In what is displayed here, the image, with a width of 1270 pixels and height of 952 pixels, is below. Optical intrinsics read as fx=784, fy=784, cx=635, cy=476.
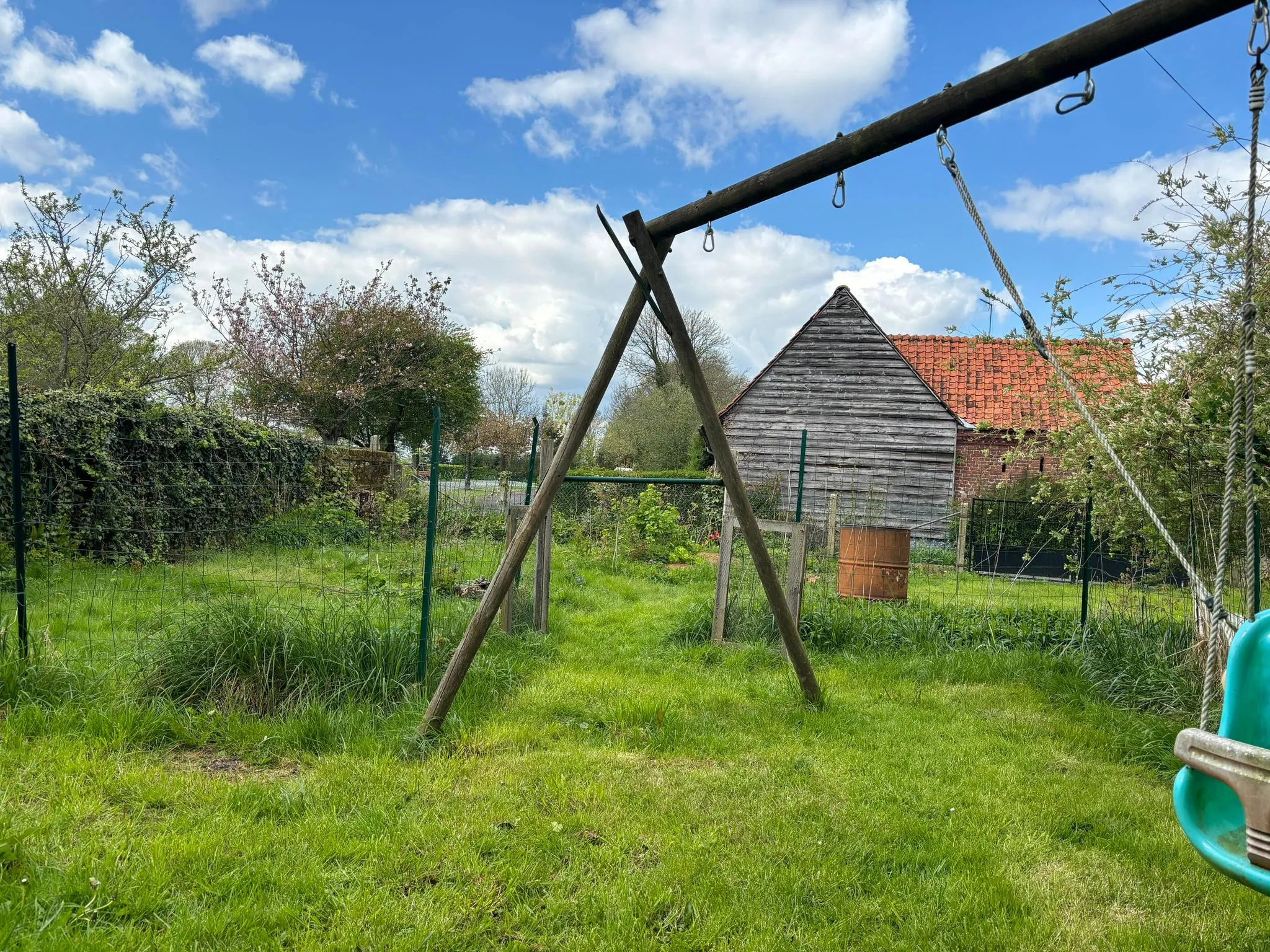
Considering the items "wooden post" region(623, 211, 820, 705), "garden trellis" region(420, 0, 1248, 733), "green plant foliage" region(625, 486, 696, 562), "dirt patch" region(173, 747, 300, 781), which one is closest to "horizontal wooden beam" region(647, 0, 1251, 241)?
"garden trellis" region(420, 0, 1248, 733)

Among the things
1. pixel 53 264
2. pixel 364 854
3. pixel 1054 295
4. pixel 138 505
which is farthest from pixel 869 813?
pixel 53 264

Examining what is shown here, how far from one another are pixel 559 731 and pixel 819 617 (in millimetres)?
3139

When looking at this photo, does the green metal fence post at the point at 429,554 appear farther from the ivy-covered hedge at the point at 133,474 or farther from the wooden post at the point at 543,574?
the ivy-covered hedge at the point at 133,474

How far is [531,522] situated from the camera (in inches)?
157

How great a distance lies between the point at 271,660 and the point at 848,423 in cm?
1444

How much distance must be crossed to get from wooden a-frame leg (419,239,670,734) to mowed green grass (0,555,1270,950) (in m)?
0.25

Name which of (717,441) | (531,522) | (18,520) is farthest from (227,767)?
(717,441)

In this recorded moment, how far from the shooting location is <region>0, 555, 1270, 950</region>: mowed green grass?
2.53m

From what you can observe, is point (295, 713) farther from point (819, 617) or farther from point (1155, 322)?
point (1155, 322)

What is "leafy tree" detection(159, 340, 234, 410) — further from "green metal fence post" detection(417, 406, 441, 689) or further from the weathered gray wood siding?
the weathered gray wood siding

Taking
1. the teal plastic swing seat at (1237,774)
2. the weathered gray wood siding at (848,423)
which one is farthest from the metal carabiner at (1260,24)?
the weathered gray wood siding at (848,423)

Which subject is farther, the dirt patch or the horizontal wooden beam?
the dirt patch

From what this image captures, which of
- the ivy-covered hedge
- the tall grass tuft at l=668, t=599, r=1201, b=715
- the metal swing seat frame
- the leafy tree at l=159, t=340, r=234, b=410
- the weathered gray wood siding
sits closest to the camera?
the metal swing seat frame

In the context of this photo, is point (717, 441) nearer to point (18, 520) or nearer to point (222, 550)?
point (18, 520)
